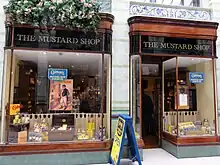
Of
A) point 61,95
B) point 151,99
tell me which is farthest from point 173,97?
point 61,95

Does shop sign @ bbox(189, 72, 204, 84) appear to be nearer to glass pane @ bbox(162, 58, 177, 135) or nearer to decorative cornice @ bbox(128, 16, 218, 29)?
glass pane @ bbox(162, 58, 177, 135)

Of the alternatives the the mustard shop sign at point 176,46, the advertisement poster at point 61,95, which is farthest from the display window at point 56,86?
the the mustard shop sign at point 176,46

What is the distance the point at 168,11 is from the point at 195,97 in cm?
257

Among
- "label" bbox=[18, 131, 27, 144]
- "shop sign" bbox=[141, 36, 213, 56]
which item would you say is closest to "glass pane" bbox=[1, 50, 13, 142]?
"label" bbox=[18, 131, 27, 144]

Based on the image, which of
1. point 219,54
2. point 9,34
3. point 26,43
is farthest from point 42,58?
point 219,54

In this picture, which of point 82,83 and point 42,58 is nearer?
point 42,58

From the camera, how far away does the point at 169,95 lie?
6.18 metres

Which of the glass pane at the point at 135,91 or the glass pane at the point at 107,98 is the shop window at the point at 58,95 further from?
the glass pane at the point at 135,91

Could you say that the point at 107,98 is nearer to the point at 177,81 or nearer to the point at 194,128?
the point at 177,81

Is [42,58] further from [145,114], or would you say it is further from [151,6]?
[145,114]

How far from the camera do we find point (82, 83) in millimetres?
5555

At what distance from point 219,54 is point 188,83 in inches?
43.9

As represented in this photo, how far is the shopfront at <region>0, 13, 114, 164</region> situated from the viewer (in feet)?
15.0

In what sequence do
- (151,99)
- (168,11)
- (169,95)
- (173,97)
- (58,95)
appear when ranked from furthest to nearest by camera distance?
(151,99), (169,95), (173,97), (168,11), (58,95)
